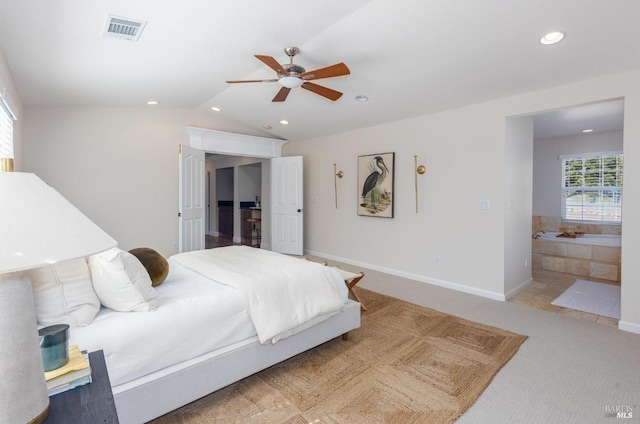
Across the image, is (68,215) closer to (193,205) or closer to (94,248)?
(94,248)

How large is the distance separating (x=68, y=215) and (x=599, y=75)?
411cm

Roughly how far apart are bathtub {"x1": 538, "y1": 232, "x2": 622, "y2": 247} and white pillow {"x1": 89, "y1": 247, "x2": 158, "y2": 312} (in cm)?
602

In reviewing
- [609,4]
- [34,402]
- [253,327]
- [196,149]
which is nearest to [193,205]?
[196,149]

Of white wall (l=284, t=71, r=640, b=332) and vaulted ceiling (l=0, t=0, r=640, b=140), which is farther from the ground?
vaulted ceiling (l=0, t=0, r=640, b=140)

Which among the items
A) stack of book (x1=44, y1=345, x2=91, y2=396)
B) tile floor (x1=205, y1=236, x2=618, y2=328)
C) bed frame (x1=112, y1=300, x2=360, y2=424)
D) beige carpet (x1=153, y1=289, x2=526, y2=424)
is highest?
stack of book (x1=44, y1=345, x2=91, y2=396)

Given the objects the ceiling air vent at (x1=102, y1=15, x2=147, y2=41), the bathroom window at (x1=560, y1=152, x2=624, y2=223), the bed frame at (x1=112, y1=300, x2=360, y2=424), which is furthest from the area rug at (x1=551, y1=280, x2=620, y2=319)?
the ceiling air vent at (x1=102, y1=15, x2=147, y2=41)

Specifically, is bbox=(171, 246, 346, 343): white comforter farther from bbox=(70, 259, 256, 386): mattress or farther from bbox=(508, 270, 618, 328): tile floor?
bbox=(508, 270, 618, 328): tile floor

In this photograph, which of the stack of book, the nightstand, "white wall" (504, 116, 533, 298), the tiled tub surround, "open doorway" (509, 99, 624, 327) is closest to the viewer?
the nightstand

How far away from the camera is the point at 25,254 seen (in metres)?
0.68

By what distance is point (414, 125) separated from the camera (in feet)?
15.1

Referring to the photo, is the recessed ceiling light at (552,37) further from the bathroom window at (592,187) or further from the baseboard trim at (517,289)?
the bathroom window at (592,187)

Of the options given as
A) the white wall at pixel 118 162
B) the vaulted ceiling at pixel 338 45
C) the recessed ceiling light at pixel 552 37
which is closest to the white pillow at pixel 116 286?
the vaulted ceiling at pixel 338 45

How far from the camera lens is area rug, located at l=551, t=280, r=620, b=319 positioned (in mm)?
3449

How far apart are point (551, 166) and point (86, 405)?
25.2ft
